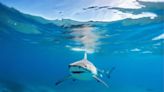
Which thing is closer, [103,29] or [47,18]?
[47,18]

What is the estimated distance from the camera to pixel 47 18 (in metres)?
16.7

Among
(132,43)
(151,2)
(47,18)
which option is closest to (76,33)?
(47,18)

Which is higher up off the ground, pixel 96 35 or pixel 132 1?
pixel 96 35

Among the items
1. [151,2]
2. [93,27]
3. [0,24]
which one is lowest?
[151,2]

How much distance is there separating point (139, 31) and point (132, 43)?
14.2 ft

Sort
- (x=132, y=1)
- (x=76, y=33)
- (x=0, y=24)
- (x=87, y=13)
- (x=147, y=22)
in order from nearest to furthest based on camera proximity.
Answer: (x=132, y=1) < (x=87, y=13) < (x=147, y=22) < (x=76, y=33) < (x=0, y=24)

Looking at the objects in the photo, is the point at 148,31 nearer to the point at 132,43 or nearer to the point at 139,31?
the point at 139,31

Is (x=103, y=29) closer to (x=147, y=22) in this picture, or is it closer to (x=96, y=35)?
(x=96, y=35)

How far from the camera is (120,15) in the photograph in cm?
1492

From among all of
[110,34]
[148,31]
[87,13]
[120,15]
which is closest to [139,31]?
[148,31]

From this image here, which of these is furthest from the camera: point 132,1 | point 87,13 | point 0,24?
point 0,24

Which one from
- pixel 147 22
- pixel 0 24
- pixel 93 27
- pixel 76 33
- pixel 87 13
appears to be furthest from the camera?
pixel 0 24

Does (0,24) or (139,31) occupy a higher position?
(0,24)

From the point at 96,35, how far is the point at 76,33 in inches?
63.2
